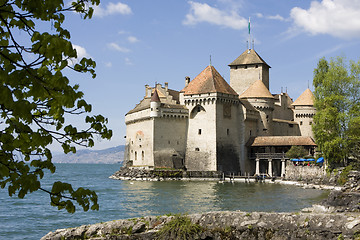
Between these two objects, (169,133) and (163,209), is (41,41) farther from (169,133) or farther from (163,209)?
(169,133)

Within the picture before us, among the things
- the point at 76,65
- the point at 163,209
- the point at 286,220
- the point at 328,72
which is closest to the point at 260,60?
the point at 328,72

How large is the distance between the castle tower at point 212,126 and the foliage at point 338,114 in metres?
16.2

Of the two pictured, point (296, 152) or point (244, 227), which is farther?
point (296, 152)

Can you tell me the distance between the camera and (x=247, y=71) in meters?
73.4

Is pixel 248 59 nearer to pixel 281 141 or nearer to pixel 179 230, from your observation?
pixel 281 141

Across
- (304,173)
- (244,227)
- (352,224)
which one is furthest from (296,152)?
(244,227)

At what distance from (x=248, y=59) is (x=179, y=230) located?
62.9 m

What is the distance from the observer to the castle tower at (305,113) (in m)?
72.5

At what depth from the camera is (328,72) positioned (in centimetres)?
4497

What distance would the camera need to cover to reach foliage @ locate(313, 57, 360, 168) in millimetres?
42938

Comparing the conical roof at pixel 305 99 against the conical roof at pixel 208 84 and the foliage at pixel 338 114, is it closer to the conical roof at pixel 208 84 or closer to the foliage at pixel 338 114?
the conical roof at pixel 208 84

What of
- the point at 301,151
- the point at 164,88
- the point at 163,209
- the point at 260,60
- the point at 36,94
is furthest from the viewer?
the point at 260,60

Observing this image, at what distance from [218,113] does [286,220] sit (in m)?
45.8

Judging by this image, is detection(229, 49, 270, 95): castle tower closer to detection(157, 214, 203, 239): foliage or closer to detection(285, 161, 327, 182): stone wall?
detection(285, 161, 327, 182): stone wall
